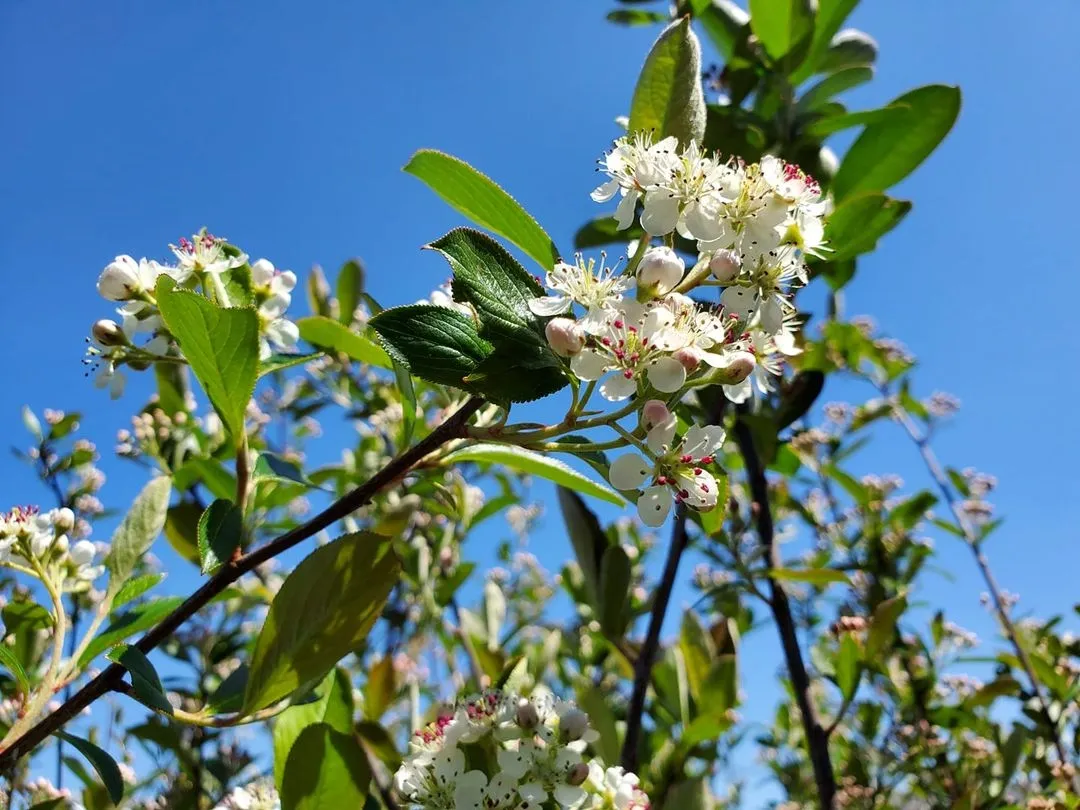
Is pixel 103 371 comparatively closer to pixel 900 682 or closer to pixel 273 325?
pixel 273 325

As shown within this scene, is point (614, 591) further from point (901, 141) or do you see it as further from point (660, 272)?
point (901, 141)

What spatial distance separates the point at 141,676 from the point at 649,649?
2.71ft

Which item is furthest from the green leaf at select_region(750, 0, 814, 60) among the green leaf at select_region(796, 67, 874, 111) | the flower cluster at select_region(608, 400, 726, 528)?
the flower cluster at select_region(608, 400, 726, 528)

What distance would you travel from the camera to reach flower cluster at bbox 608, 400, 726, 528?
0.79 meters

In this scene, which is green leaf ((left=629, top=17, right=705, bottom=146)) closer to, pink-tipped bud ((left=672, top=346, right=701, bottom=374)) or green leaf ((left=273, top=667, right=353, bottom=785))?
pink-tipped bud ((left=672, top=346, right=701, bottom=374))

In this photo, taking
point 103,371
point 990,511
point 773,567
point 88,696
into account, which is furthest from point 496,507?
point 990,511

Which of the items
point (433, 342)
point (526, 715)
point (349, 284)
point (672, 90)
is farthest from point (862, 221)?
point (349, 284)

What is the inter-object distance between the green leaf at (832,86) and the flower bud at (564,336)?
3.45 feet

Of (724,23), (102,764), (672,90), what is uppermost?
(724,23)

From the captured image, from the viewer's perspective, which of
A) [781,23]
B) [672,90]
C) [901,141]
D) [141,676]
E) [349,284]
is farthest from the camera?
[349,284]

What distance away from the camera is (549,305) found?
0.81 meters

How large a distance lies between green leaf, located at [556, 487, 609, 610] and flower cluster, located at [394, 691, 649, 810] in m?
0.40

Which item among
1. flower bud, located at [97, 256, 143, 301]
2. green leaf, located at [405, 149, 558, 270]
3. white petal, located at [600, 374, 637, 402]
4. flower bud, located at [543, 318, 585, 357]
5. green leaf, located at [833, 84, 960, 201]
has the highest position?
green leaf, located at [833, 84, 960, 201]

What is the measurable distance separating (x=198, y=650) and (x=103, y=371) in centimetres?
138
